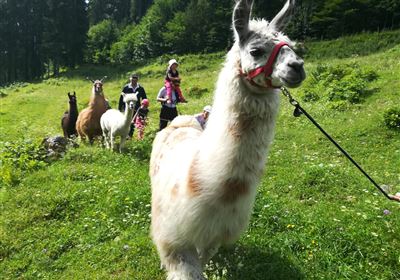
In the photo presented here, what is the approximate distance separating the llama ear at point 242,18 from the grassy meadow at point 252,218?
7.59 ft

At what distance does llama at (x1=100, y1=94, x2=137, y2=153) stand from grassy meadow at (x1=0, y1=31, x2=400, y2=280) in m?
0.40

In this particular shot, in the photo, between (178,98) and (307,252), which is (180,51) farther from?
(307,252)

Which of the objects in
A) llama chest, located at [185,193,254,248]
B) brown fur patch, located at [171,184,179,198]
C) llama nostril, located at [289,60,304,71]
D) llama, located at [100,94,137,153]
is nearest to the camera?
llama nostril, located at [289,60,304,71]

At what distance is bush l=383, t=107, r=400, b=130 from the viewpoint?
8758mm

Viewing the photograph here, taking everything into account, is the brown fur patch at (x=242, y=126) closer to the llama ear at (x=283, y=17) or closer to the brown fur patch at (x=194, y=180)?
the brown fur patch at (x=194, y=180)

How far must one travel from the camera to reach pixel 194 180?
304 centimetres

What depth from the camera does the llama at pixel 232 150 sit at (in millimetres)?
2732

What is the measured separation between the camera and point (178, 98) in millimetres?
8820

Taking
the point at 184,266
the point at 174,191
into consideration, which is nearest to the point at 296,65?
the point at 174,191

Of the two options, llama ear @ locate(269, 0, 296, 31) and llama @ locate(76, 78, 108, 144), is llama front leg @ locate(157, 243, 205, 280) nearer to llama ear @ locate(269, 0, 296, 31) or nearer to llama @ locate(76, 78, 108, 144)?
llama ear @ locate(269, 0, 296, 31)

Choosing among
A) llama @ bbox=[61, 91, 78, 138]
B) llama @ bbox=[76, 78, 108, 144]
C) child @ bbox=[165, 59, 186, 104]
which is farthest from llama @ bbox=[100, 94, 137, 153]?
llama @ bbox=[61, 91, 78, 138]

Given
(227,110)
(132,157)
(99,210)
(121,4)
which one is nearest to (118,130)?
(132,157)

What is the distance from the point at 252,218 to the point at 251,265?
87cm

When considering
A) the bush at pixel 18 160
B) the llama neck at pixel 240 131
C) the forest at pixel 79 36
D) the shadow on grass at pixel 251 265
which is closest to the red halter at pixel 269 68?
the llama neck at pixel 240 131
